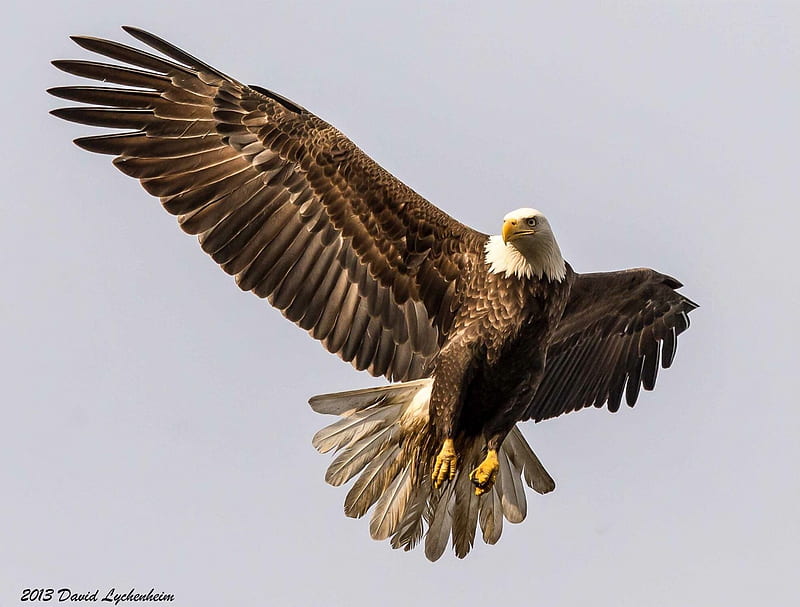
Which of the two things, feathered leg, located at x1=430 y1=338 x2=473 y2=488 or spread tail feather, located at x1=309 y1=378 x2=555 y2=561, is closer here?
feathered leg, located at x1=430 y1=338 x2=473 y2=488

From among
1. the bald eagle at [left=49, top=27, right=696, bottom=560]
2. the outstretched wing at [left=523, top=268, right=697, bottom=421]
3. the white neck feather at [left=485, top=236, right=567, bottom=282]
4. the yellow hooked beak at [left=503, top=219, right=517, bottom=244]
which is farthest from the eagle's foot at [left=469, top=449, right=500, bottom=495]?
the yellow hooked beak at [left=503, top=219, right=517, bottom=244]

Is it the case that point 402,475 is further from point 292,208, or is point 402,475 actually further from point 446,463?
point 292,208

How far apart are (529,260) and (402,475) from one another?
164cm

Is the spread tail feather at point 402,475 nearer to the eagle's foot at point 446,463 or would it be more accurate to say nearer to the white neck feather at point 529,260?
the eagle's foot at point 446,463

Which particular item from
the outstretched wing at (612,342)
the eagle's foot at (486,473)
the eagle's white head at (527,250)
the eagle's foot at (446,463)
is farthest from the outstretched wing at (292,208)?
the outstretched wing at (612,342)

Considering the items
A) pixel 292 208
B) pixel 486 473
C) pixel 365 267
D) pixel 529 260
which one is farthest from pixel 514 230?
pixel 486 473

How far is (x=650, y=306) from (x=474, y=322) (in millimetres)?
1864

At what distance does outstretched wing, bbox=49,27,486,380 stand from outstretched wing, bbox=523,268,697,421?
4.15 ft

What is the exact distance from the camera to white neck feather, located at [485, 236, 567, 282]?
32.3 feet

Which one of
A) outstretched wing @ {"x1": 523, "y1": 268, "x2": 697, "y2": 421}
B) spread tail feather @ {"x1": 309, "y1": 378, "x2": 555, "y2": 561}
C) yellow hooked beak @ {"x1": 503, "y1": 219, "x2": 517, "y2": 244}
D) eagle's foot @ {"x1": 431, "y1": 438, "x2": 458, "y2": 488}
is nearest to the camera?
yellow hooked beak @ {"x1": 503, "y1": 219, "x2": 517, "y2": 244}

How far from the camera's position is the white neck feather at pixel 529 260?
9852 millimetres

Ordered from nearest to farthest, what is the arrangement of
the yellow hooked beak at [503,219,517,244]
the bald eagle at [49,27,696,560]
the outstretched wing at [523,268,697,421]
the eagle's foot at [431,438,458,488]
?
the yellow hooked beak at [503,219,517,244] < the bald eagle at [49,27,696,560] < the eagle's foot at [431,438,458,488] < the outstretched wing at [523,268,697,421]

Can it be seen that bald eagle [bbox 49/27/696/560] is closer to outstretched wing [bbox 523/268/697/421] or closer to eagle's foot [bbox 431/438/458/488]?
eagle's foot [bbox 431/438/458/488]

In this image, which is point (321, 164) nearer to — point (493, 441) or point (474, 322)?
point (474, 322)
